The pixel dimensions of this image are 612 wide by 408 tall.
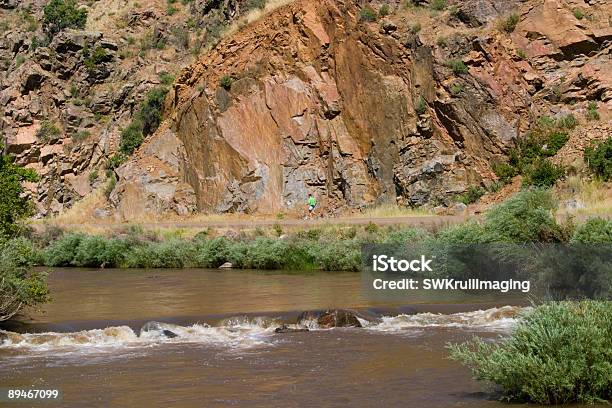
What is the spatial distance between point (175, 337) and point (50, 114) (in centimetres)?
3931

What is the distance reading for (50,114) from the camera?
51.4m

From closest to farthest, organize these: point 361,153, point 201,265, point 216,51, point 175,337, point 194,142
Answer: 1. point 175,337
2. point 201,265
3. point 361,153
4. point 194,142
5. point 216,51

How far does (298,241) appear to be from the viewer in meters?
28.8

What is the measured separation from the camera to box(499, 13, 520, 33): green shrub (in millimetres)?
37688

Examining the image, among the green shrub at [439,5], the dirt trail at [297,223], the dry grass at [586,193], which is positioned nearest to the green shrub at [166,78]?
the dirt trail at [297,223]

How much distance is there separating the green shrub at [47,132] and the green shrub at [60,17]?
10476 millimetres

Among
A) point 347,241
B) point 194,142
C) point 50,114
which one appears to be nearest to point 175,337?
point 347,241

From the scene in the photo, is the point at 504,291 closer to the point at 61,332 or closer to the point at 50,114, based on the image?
the point at 61,332

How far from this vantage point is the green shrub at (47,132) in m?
50.0

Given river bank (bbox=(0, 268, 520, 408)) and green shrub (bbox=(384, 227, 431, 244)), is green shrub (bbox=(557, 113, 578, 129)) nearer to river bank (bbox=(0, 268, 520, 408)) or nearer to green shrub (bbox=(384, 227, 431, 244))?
green shrub (bbox=(384, 227, 431, 244))

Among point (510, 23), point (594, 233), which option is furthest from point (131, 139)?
point (594, 233)

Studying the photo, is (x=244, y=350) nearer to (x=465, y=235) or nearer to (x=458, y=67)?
(x=465, y=235)

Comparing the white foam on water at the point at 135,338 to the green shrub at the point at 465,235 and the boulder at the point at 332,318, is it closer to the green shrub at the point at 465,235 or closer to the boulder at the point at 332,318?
the boulder at the point at 332,318

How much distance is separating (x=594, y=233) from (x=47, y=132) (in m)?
38.5
